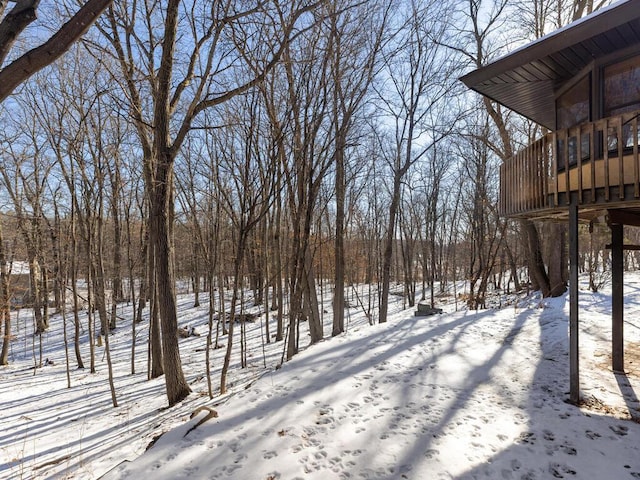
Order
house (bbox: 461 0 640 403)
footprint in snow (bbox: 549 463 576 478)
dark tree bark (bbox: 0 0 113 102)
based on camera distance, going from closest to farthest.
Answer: dark tree bark (bbox: 0 0 113 102), footprint in snow (bbox: 549 463 576 478), house (bbox: 461 0 640 403)

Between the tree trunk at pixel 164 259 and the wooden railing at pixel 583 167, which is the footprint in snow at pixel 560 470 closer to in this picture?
the wooden railing at pixel 583 167

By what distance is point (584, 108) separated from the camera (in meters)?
5.32

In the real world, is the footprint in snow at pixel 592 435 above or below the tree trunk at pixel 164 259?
below

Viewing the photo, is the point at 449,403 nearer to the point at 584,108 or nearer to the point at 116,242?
the point at 584,108

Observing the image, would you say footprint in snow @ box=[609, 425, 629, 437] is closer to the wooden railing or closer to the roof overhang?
the wooden railing

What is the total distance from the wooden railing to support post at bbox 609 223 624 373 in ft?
4.79

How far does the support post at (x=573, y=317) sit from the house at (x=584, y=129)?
13 millimetres

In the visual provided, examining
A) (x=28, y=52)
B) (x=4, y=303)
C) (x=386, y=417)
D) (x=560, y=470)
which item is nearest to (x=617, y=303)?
(x=560, y=470)

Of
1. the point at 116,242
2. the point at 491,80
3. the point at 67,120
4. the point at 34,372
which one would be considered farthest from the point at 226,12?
the point at 116,242

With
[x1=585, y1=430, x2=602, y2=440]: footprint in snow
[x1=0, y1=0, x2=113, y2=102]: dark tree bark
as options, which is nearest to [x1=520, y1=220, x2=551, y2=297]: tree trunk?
[x1=585, y1=430, x2=602, y2=440]: footprint in snow

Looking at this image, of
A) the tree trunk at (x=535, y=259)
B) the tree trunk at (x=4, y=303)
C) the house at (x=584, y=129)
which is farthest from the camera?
the tree trunk at (x=4, y=303)

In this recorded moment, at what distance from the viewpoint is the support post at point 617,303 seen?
17.9ft

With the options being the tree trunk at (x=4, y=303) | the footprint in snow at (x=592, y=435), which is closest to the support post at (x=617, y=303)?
the footprint in snow at (x=592, y=435)

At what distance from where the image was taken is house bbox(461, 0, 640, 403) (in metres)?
4.23
